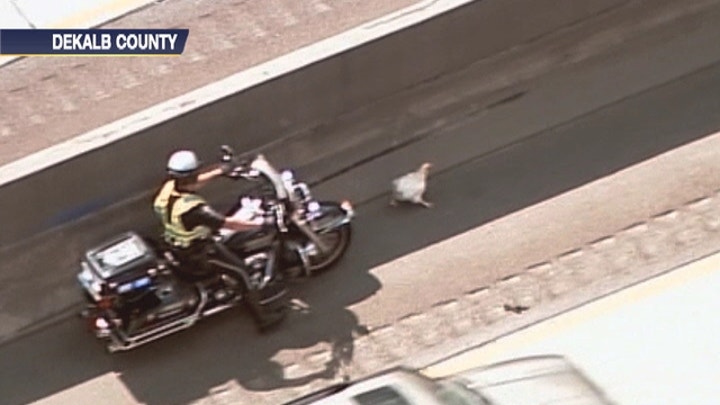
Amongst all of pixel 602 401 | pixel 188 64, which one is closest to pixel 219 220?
pixel 188 64

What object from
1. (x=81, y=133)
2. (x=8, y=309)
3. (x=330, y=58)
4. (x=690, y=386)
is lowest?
(x=8, y=309)

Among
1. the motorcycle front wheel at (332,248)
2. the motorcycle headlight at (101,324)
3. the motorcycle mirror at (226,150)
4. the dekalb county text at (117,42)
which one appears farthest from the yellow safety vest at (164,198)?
the dekalb county text at (117,42)

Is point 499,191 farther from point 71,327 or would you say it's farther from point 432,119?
point 71,327

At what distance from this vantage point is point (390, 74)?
456 inches

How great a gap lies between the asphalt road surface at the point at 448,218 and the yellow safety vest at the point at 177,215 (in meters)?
0.85

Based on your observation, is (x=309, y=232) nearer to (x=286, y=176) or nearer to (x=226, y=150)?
(x=286, y=176)

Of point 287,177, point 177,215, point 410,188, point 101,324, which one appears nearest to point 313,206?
point 287,177

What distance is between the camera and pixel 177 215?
10531mm

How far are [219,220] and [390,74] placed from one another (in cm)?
186

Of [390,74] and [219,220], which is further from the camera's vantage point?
[390,74]

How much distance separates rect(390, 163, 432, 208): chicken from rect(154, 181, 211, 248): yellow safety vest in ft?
6.01

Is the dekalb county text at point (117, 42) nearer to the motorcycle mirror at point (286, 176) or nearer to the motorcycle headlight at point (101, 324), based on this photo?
the motorcycle mirror at point (286, 176)

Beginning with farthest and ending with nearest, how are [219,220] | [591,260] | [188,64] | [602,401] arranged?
1. [188,64]
2. [591,260]
3. [219,220]
4. [602,401]

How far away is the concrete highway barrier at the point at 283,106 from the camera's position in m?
10.6
